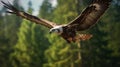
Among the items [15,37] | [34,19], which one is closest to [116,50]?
[34,19]

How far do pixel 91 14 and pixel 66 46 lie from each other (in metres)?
20.4

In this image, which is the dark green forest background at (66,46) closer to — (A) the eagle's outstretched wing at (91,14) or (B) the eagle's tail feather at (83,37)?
(B) the eagle's tail feather at (83,37)

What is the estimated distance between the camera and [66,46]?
29.8 m

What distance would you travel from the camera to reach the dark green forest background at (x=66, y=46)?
29.7 m

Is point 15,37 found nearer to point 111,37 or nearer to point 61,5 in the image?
point 111,37

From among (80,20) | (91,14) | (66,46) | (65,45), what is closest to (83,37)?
(80,20)

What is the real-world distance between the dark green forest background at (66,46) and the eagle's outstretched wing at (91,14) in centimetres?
1850

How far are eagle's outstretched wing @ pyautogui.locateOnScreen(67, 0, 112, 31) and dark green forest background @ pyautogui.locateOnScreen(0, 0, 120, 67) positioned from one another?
18500 millimetres

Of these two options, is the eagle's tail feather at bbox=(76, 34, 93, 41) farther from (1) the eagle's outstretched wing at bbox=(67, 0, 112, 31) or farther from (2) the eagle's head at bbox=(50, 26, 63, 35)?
(2) the eagle's head at bbox=(50, 26, 63, 35)

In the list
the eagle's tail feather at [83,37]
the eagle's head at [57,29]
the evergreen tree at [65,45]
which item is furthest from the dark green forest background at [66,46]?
the eagle's head at [57,29]

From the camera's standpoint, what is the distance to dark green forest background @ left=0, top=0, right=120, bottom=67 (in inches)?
1169

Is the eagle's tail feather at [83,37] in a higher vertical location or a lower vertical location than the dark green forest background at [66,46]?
lower

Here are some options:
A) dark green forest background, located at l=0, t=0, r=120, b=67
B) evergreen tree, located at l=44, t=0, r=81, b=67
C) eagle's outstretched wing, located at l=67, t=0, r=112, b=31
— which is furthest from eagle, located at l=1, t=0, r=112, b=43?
evergreen tree, located at l=44, t=0, r=81, b=67

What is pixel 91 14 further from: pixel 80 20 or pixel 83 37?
pixel 83 37
